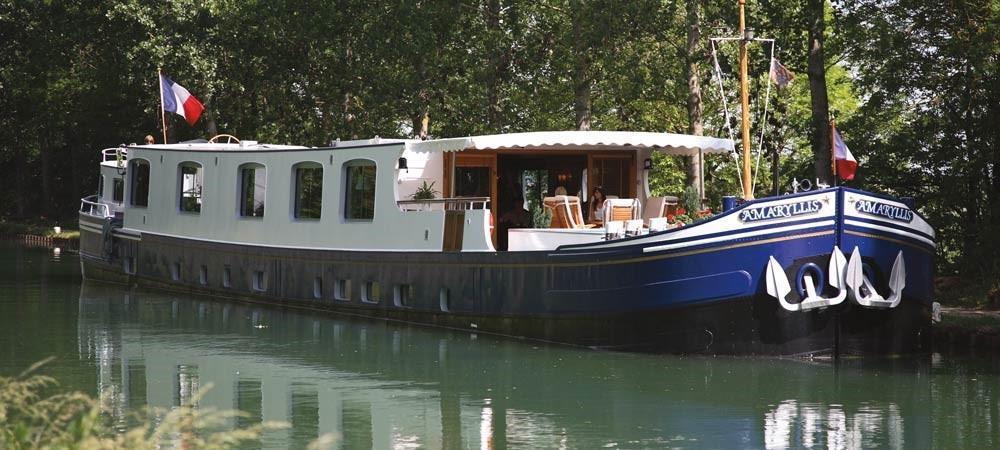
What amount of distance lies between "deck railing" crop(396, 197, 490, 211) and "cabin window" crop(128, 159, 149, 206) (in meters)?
10.0

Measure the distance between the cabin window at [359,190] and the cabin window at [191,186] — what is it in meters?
5.55

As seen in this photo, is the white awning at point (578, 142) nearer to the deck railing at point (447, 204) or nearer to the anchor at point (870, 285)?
the deck railing at point (447, 204)

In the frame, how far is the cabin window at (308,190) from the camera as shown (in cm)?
2662

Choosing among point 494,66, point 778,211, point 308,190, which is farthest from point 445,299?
point 494,66

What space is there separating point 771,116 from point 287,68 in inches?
737

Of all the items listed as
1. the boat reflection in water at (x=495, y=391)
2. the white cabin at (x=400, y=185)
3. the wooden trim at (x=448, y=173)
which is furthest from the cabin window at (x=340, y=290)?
the wooden trim at (x=448, y=173)

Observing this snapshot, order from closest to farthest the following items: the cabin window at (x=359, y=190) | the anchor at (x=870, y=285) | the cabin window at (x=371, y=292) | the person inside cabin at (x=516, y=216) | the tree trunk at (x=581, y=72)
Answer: the anchor at (x=870, y=285), the person inside cabin at (x=516, y=216), the cabin window at (x=359, y=190), the cabin window at (x=371, y=292), the tree trunk at (x=581, y=72)

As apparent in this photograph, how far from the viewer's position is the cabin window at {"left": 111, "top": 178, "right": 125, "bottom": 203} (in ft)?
111

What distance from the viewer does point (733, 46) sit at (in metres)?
37.5

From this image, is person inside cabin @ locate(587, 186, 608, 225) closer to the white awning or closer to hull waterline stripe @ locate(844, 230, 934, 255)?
the white awning

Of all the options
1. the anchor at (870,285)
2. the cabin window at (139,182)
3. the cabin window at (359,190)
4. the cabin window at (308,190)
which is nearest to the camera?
the anchor at (870,285)

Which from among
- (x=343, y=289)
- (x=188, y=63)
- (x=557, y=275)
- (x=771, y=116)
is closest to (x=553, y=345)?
(x=557, y=275)

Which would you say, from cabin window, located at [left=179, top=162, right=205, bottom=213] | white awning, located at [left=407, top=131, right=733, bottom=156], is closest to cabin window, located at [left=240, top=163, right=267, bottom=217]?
cabin window, located at [left=179, top=162, right=205, bottom=213]

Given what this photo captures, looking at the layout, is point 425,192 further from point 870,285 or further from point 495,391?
point 870,285
